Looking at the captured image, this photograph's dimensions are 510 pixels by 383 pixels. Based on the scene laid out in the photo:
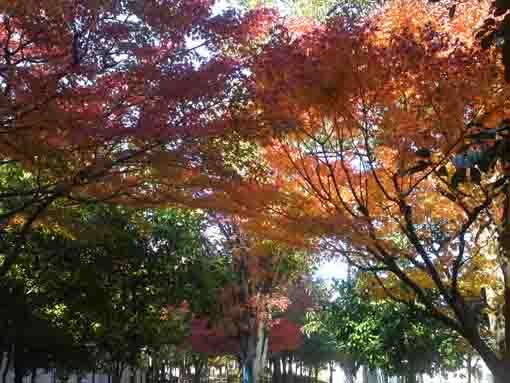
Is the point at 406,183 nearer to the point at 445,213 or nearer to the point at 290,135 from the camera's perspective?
the point at 445,213

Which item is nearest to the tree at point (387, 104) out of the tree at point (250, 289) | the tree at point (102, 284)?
the tree at point (102, 284)

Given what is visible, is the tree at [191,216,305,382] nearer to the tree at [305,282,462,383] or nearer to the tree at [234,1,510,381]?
the tree at [305,282,462,383]

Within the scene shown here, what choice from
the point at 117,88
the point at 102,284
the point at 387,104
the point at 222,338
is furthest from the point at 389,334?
the point at 117,88

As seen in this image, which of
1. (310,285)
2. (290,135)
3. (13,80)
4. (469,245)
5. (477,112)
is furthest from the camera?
(310,285)

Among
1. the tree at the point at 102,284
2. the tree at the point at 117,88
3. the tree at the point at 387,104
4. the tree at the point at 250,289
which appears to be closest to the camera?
the tree at the point at 117,88

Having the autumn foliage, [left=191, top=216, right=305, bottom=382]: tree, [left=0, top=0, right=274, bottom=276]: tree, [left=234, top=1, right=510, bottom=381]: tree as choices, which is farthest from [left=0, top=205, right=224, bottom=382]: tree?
the autumn foliage

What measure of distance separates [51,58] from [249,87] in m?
2.69

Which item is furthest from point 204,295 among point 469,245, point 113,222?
point 469,245

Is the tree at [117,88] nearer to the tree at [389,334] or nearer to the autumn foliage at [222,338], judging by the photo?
the tree at [389,334]

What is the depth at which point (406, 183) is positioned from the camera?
33.6 ft

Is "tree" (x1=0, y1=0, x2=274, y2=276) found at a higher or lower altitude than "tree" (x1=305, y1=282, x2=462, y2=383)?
higher

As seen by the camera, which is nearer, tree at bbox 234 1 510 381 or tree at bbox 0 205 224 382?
tree at bbox 234 1 510 381

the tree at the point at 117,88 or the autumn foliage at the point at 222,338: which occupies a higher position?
the tree at the point at 117,88

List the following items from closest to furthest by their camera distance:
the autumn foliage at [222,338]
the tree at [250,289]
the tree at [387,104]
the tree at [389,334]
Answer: the tree at [387,104] → the tree at [389,334] → the tree at [250,289] → the autumn foliage at [222,338]
